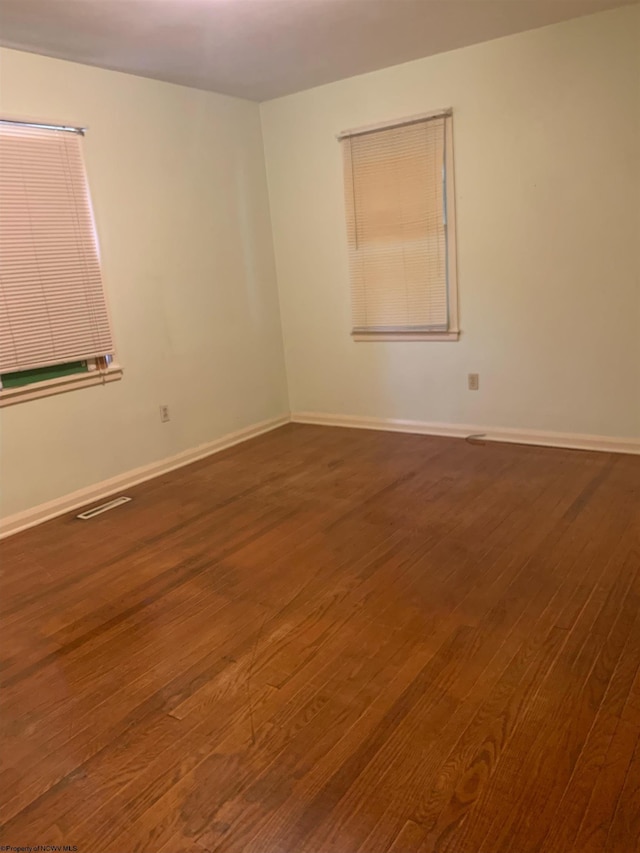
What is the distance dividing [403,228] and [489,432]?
157cm

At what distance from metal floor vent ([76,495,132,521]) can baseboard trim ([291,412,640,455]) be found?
6.25 feet

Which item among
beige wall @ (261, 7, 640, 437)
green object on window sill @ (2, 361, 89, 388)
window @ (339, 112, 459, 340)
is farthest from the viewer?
window @ (339, 112, 459, 340)

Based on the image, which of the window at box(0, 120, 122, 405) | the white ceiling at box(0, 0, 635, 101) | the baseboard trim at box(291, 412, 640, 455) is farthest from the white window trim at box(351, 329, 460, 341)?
the window at box(0, 120, 122, 405)

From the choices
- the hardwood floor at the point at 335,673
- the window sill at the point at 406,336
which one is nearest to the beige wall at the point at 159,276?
the hardwood floor at the point at 335,673

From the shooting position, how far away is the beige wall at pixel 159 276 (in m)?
3.57

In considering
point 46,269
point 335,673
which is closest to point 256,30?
point 46,269

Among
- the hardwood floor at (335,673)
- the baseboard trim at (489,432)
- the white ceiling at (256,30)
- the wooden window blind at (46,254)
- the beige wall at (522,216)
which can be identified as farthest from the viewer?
the baseboard trim at (489,432)

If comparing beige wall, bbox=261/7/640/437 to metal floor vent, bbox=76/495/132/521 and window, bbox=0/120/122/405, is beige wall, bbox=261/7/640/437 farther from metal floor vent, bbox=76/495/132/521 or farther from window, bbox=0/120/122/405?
metal floor vent, bbox=76/495/132/521

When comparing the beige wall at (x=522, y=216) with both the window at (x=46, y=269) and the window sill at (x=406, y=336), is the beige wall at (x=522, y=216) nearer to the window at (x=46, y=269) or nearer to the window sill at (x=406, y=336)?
the window sill at (x=406, y=336)

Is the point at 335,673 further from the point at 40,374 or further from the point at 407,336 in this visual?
the point at 407,336

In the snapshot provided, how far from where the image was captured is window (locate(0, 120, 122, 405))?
3.37 m

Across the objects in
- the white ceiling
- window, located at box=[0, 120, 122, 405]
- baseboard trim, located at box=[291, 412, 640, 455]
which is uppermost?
the white ceiling

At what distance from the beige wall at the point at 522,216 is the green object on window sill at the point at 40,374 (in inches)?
80.5

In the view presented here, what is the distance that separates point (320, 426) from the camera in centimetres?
515
